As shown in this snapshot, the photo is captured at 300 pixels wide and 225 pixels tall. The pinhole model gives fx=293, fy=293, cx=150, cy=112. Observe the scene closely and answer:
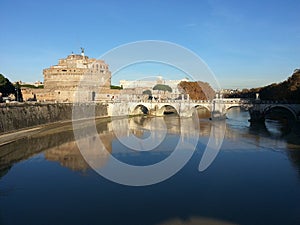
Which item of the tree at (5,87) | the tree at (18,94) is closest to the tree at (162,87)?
the tree at (18,94)

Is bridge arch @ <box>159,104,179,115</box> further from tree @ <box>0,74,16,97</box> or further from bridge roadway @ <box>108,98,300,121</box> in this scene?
tree @ <box>0,74,16,97</box>

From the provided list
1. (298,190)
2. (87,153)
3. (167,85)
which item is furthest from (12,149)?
(167,85)

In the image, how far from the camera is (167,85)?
5725cm

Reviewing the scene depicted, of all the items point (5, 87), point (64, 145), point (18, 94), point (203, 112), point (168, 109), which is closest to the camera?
point (64, 145)

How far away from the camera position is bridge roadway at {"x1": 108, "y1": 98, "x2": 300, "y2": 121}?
2572 centimetres

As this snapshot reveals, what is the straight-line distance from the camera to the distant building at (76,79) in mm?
33406

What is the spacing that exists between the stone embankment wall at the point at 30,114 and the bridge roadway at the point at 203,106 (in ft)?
27.3

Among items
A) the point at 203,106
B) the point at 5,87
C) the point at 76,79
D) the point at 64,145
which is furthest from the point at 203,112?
the point at 64,145

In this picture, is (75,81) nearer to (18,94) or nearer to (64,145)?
(18,94)

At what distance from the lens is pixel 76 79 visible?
117 feet

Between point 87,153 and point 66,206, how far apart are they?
618cm

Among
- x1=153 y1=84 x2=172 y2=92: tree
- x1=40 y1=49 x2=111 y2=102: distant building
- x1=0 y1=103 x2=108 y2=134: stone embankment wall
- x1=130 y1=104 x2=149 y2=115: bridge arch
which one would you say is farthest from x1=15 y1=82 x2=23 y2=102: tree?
x1=153 y1=84 x2=172 y2=92: tree

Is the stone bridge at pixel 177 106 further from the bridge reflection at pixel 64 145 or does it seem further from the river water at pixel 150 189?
the river water at pixel 150 189

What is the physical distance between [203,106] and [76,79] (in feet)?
52.1
